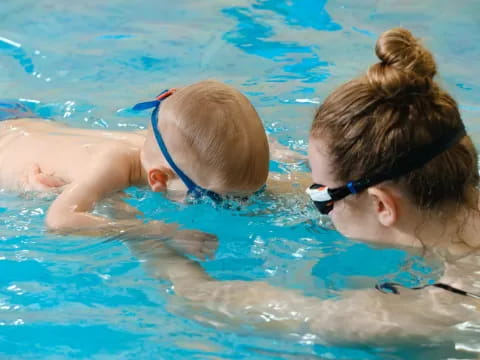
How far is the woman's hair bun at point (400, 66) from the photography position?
2.18m

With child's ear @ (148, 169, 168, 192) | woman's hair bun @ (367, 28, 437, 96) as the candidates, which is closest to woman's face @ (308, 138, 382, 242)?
woman's hair bun @ (367, 28, 437, 96)

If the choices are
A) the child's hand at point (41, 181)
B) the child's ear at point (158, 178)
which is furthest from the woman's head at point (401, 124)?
the child's hand at point (41, 181)

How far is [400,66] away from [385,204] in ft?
1.49

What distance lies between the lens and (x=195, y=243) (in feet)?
9.43

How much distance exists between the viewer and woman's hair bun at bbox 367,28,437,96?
218 centimetres

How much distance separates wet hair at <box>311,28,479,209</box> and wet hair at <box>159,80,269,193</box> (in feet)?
2.28

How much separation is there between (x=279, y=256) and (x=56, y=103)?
9.17ft

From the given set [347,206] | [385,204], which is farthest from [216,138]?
[385,204]

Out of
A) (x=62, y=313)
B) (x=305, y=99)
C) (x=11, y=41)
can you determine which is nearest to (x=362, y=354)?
(x=62, y=313)

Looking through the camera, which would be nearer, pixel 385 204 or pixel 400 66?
pixel 400 66

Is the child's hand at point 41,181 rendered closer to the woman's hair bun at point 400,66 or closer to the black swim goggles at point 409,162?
the black swim goggles at point 409,162

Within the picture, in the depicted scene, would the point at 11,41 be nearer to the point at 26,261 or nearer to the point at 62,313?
the point at 26,261

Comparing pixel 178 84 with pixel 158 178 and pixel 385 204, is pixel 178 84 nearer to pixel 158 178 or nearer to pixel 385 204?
pixel 158 178

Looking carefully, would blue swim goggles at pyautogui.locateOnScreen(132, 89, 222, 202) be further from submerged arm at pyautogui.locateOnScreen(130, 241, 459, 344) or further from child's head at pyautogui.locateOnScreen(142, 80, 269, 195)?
submerged arm at pyautogui.locateOnScreen(130, 241, 459, 344)
